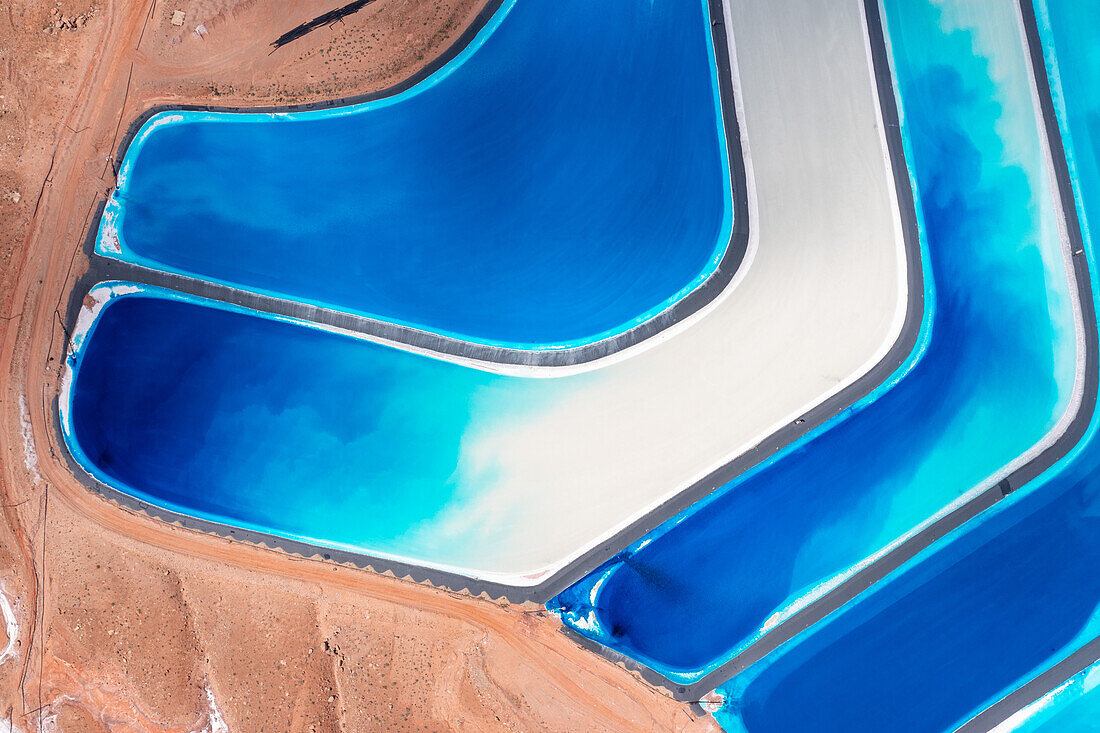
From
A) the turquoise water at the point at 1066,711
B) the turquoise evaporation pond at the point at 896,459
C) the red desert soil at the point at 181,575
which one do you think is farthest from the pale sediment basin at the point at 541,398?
the turquoise water at the point at 1066,711

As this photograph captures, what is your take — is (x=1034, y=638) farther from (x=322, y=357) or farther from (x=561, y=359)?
(x=322, y=357)

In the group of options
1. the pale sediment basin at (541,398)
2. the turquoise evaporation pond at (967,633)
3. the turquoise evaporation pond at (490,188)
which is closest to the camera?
the turquoise evaporation pond at (967,633)

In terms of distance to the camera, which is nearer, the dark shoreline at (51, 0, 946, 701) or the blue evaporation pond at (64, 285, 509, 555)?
the dark shoreline at (51, 0, 946, 701)

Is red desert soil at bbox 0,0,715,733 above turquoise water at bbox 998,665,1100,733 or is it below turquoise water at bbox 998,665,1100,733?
above

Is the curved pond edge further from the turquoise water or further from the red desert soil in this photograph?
the red desert soil

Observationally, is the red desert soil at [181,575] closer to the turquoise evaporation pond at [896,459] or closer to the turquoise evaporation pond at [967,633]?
the turquoise evaporation pond at [896,459]

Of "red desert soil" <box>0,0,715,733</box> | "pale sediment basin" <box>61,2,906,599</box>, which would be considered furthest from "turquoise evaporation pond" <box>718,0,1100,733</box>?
"pale sediment basin" <box>61,2,906,599</box>
